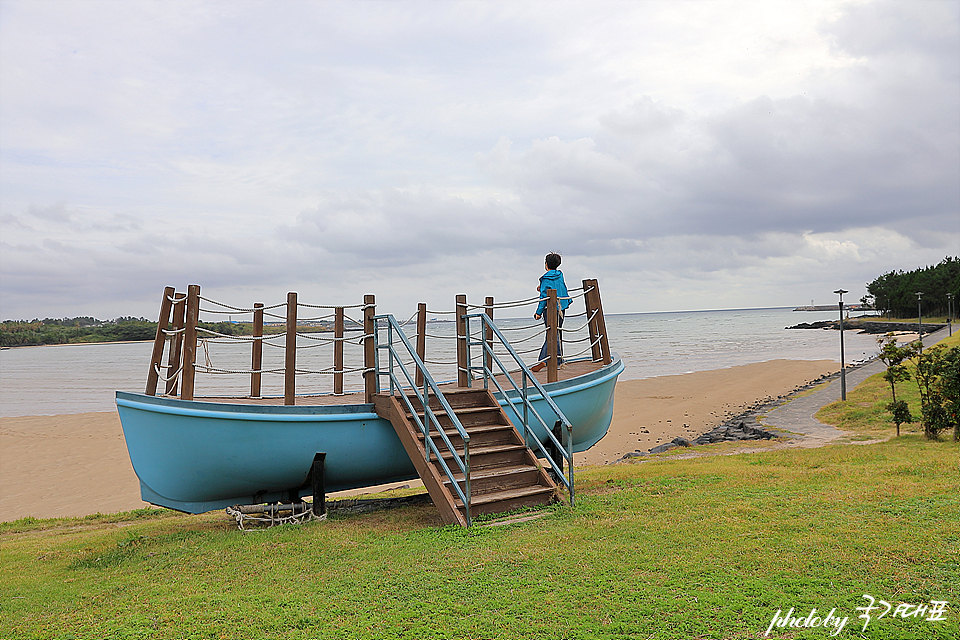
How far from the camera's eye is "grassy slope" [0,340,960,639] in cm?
383

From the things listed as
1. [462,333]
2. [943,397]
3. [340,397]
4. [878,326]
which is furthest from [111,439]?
A: [878,326]

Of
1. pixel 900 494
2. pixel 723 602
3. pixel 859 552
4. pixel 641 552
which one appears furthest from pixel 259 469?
pixel 900 494

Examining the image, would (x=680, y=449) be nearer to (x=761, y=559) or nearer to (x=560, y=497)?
(x=560, y=497)

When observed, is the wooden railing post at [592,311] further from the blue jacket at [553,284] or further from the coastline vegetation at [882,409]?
the coastline vegetation at [882,409]

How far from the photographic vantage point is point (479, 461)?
6816mm

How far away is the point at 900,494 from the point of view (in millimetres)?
6496

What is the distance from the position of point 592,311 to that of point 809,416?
12476 millimetres

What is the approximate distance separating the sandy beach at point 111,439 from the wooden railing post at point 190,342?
6.59 m

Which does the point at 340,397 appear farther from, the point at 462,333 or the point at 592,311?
the point at 592,311

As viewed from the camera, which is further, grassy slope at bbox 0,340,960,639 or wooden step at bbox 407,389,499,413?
Answer: wooden step at bbox 407,389,499,413

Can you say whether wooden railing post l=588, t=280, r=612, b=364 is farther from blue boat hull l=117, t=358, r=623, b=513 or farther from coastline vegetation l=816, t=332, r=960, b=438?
coastline vegetation l=816, t=332, r=960, b=438

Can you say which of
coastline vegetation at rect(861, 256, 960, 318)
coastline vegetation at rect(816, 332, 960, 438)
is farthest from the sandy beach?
coastline vegetation at rect(861, 256, 960, 318)

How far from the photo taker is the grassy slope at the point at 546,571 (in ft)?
12.6

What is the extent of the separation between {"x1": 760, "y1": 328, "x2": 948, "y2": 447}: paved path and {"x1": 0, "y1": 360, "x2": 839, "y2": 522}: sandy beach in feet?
5.89
